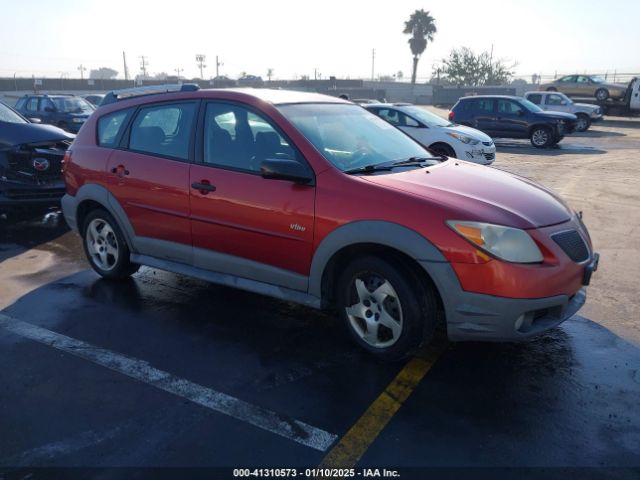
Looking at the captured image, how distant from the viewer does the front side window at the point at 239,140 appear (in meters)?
4.16

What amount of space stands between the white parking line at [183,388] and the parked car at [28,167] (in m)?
3.35

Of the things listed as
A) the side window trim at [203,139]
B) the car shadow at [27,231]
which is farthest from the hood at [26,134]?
the side window trim at [203,139]

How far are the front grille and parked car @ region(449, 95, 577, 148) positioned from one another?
1551cm

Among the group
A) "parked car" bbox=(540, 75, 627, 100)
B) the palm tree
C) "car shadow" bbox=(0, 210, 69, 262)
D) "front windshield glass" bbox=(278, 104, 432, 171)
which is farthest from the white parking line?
the palm tree

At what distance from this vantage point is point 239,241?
425cm

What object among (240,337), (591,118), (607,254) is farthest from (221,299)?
(591,118)

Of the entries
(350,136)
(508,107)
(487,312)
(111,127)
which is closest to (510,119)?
(508,107)

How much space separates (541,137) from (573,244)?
15907 millimetres

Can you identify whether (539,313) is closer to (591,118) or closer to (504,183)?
(504,183)

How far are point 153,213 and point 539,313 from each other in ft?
10.3

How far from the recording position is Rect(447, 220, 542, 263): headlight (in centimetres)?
333

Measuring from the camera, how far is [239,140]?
171 inches

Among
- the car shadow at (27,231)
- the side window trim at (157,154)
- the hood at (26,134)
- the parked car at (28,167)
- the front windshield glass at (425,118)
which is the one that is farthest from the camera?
the front windshield glass at (425,118)

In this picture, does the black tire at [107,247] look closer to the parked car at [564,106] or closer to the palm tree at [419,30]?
the parked car at [564,106]
